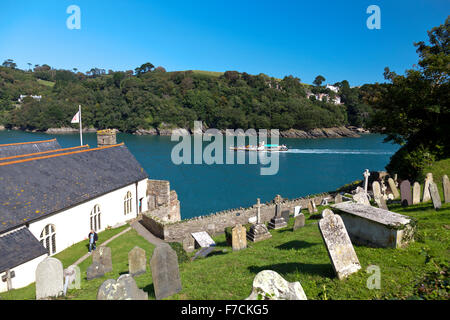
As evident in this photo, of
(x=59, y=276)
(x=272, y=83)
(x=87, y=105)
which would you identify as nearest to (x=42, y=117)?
(x=87, y=105)

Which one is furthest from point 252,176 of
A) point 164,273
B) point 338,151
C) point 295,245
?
Answer: point 164,273

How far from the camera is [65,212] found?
18141 mm

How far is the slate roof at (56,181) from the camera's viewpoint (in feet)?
50.8

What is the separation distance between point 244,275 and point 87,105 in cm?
14438

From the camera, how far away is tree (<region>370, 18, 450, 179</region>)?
2492cm

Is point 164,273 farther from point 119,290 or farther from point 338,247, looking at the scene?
point 338,247

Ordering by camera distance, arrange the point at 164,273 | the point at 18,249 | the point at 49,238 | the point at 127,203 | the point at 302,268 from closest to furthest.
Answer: the point at 164,273 < the point at 302,268 < the point at 18,249 < the point at 49,238 < the point at 127,203

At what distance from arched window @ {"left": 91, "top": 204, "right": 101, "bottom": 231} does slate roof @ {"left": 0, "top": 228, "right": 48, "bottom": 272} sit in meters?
5.88

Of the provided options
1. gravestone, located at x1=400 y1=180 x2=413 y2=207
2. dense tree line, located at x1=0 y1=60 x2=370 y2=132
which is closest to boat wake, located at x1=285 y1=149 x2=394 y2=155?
dense tree line, located at x1=0 y1=60 x2=370 y2=132

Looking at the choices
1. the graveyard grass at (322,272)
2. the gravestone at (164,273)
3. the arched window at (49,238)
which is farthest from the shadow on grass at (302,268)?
the arched window at (49,238)

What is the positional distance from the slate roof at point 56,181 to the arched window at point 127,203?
4.41ft

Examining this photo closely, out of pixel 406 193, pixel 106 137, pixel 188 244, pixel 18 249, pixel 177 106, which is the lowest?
pixel 188 244

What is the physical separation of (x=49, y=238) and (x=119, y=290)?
44.1 ft

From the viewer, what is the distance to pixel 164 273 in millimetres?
8148
